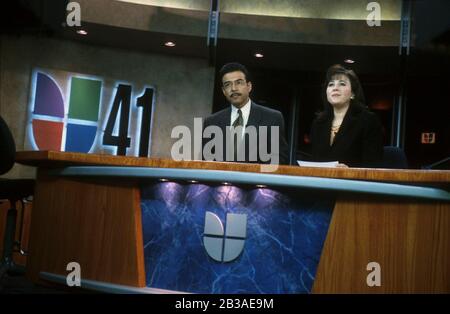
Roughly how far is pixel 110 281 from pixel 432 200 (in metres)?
1.47

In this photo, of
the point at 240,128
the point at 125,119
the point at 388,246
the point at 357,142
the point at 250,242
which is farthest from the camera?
the point at 125,119

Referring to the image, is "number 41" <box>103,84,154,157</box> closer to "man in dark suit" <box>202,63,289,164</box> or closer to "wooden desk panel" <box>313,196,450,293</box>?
"man in dark suit" <box>202,63,289,164</box>

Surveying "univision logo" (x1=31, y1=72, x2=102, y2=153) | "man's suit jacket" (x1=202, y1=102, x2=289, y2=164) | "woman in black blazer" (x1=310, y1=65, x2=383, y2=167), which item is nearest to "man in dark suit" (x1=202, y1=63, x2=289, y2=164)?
"man's suit jacket" (x1=202, y1=102, x2=289, y2=164)

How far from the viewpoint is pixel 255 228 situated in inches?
100

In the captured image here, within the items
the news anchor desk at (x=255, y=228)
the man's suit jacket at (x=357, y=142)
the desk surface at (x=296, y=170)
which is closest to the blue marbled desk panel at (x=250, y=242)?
the news anchor desk at (x=255, y=228)

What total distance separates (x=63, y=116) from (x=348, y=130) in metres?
4.24

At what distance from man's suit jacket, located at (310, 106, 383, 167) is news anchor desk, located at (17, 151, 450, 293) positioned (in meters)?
0.70

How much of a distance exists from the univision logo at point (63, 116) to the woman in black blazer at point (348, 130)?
3.96m

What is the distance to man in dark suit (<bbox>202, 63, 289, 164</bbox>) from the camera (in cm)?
338

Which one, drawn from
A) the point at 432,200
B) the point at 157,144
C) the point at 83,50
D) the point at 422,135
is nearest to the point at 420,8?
the point at 422,135

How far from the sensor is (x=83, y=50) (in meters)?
6.84

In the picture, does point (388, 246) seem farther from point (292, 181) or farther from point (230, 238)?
point (230, 238)

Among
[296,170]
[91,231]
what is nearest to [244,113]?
[296,170]
